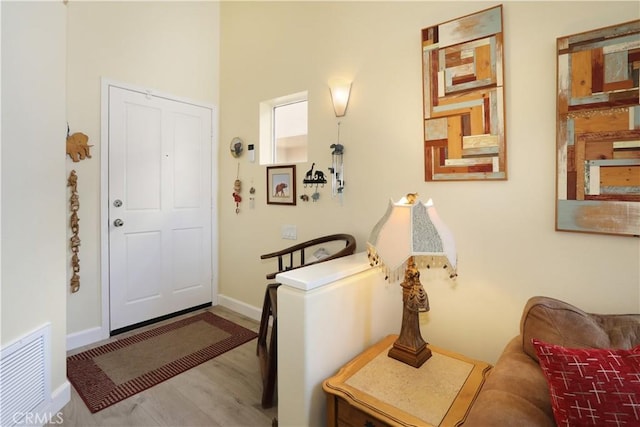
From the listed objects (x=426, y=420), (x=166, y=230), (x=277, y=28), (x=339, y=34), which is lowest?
(x=426, y=420)

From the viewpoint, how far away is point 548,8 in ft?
5.08

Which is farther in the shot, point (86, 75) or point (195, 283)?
point (195, 283)

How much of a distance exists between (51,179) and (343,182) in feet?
5.84

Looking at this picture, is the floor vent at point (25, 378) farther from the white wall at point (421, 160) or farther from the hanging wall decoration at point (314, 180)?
A: the hanging wall decoration at point (314, 180)

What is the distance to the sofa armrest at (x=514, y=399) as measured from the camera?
955 mm

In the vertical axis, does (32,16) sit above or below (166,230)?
above

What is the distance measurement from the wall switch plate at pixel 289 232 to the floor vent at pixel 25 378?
1.66 m

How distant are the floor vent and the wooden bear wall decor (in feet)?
4.57

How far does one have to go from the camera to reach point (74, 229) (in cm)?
250

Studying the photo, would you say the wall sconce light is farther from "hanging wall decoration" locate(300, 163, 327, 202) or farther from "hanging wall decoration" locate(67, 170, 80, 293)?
"hanging wall decoration" locate(67, 170, 80, 293)

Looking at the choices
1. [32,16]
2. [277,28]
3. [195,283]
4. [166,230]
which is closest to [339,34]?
[277,28]

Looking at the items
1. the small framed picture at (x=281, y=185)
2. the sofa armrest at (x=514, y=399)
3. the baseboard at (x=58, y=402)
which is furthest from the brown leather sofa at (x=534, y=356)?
the baseboard at (x=58, y=402)

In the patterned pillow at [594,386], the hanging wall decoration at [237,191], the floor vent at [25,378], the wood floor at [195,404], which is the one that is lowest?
the wood floor at [195,404]

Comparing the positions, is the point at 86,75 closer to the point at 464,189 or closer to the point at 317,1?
the point at 317,1
